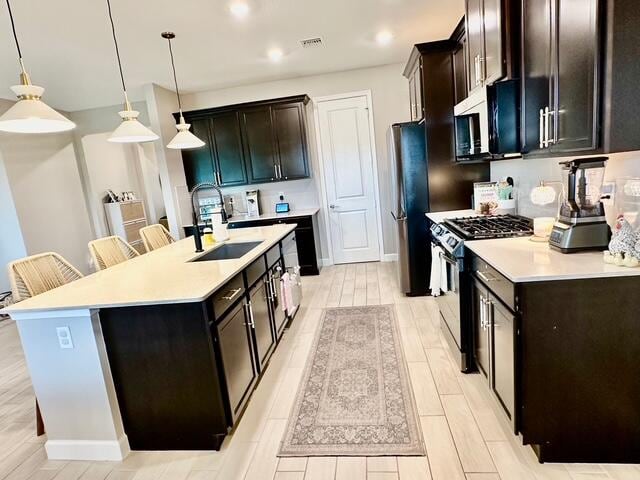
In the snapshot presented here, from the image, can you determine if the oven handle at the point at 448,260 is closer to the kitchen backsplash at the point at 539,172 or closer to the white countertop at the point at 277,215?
the kitchen backsplash at the point at 539,172

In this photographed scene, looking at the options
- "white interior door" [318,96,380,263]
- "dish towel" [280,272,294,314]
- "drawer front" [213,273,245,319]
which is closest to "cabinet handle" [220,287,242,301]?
"drawer front" [213,273,245,319]

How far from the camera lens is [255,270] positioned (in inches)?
102

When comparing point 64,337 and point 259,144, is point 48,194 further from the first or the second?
point 64,337

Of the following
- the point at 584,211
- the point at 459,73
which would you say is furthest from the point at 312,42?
the point at 584,211

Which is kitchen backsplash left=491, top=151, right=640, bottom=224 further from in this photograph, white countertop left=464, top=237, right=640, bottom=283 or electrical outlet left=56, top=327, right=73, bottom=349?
electrical outlet left=56, top=327, right=73, bottom=349

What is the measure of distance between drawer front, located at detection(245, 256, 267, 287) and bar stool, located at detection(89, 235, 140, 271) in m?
1.27

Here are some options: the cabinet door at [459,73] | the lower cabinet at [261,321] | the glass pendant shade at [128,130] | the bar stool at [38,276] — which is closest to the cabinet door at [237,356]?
the lower cabinet at [261,321]

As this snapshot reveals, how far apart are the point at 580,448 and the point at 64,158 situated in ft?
21.6

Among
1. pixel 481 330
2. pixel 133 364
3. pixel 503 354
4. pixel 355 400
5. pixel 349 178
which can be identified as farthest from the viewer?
pixel 349 178

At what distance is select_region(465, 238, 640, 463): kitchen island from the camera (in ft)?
4.99

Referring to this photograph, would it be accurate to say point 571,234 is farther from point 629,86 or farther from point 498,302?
point 629,86

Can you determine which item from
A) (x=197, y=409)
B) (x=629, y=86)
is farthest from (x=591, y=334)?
(x=197, y=409)

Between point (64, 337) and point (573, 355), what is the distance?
240cm

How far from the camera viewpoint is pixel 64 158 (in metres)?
5.43
